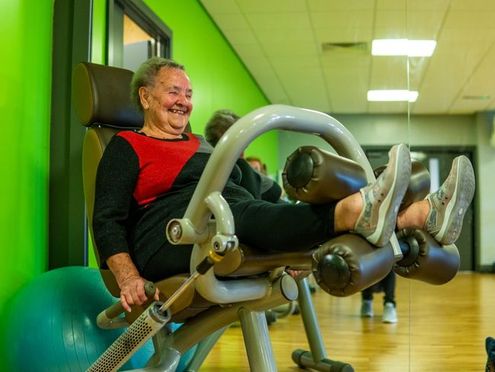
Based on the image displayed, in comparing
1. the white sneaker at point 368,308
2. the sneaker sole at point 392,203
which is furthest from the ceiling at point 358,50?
the sneaker sole at point 392,203

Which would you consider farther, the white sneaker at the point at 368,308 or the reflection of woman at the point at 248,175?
the white sneaker at the point at 368,308

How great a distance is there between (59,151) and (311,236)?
4.09 ft

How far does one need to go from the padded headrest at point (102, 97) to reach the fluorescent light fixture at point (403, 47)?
143 cm

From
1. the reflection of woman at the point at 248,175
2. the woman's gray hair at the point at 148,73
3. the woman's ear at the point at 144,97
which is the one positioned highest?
the woman's gray hair at the point at 148,73

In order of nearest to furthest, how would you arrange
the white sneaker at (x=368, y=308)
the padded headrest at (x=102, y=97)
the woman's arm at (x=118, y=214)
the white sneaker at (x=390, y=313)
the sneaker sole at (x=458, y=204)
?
1. the sneaker sole at (x=458, y=204)
2. the woman's arm at (x=118, y=214)
3. the padded headrest at (x=102, y=97)
4. the white sneaker at (x=390, y=313)
5. the white sneaker at (x=368, y=308)

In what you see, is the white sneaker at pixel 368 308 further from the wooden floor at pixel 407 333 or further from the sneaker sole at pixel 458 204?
the sneaker sole at pixel 458 204

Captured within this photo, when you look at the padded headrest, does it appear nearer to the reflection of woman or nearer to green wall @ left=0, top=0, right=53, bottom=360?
green wall @ left=0, top=0, right=53, bottom=360

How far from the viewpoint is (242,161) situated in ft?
6.06

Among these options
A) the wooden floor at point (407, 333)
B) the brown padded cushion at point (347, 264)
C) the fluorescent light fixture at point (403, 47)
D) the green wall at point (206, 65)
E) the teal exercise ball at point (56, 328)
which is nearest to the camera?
the brown padded cushion at point (347, 264)

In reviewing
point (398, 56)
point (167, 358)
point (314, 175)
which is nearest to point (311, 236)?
point (314, 175)

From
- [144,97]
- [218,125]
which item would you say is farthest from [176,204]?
[218,125]

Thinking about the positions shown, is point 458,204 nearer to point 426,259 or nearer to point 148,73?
point 426,259

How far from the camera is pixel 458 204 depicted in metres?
1.23

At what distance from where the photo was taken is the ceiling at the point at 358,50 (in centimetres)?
260
